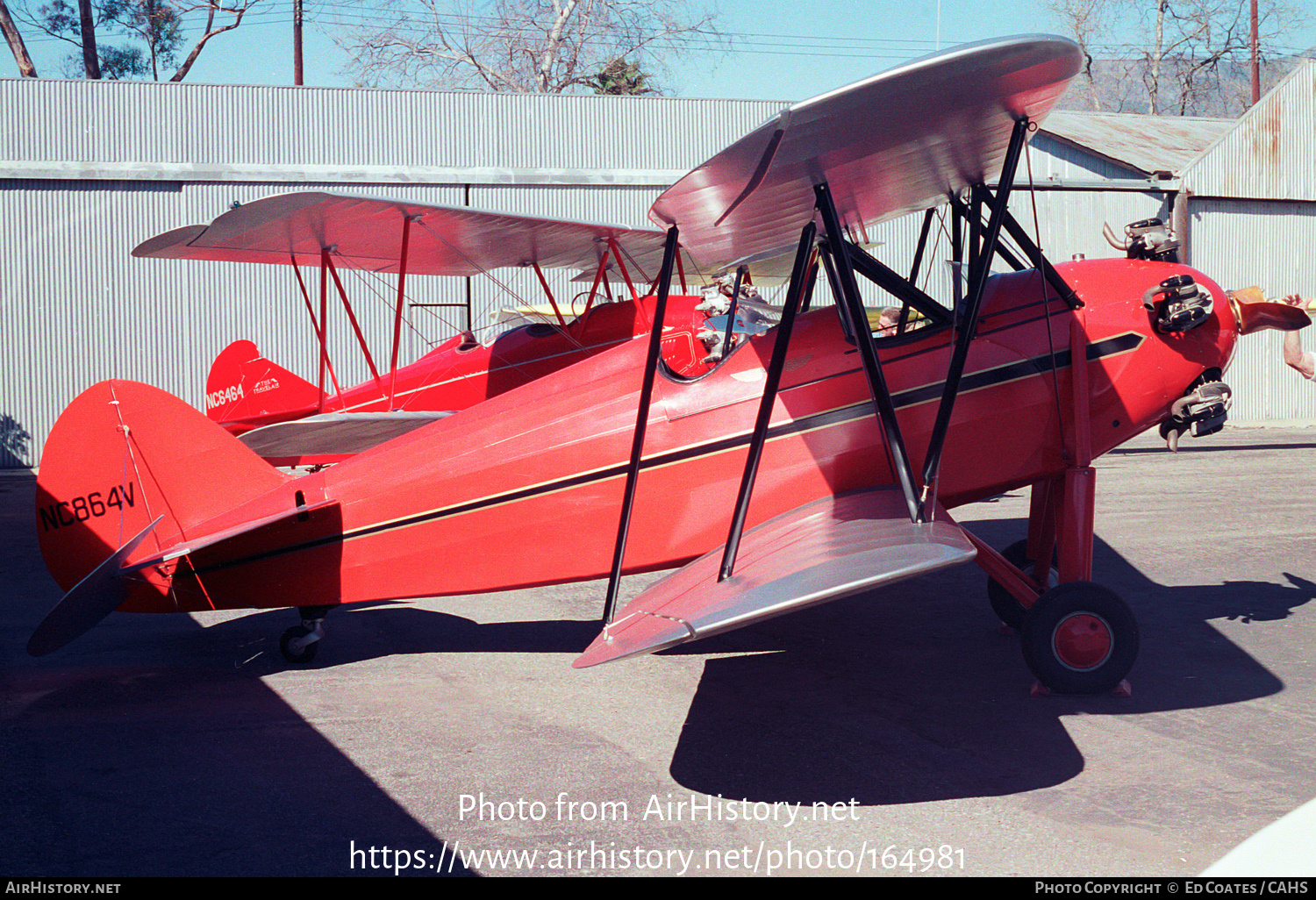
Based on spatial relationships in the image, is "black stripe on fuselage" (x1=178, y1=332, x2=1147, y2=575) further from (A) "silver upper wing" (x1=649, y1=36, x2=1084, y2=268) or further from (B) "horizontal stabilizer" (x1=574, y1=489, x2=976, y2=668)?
(A) "silver upper wing" (x1=649, y1=36, x2=1084, y2=268)

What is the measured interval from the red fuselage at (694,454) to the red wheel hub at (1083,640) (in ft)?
2.71

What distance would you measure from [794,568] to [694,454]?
1.46 meters

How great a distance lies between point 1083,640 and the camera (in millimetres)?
4594

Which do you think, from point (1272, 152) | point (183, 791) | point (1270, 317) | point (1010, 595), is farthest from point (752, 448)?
point (1272, 152)

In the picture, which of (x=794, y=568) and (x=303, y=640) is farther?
(x=303, y=640)

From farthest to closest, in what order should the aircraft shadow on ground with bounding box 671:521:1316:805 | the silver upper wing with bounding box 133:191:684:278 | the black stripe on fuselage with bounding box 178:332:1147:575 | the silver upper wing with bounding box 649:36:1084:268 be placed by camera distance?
the silver upper wing with bounding box 133:191:684:278 → the black stripe on fuselage with bounding box 178:332:1147:575 → the aircraft shadow on ground with bounding box 671:521:1316:805 → the silver upper wing with bounding box 649:36:1084:268

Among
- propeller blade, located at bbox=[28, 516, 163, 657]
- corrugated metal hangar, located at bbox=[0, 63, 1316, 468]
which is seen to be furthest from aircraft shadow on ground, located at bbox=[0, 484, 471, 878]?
corrugated metal hangar, located at bbox=[0, 63, 1316, 468]

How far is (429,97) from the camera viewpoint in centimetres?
1853

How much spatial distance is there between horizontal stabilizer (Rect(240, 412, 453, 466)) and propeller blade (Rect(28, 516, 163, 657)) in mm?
3512

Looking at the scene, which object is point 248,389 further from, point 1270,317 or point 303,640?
point 1270,317

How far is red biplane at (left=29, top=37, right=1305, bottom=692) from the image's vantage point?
15.0ft

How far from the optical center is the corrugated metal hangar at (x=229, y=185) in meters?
17.4

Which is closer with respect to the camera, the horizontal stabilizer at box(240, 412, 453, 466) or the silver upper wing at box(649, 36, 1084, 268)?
the silver upper wing at box(649, 36, 1084, 268)
